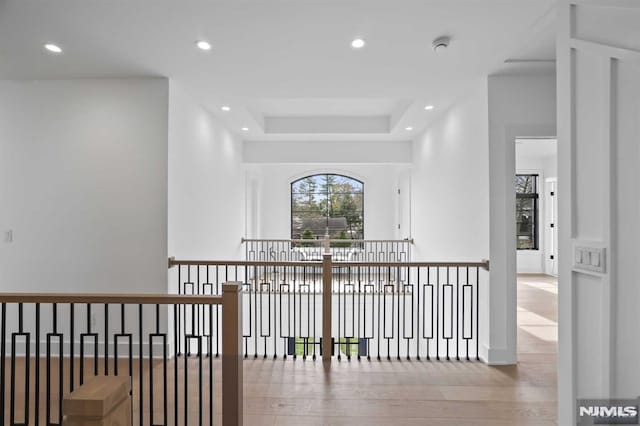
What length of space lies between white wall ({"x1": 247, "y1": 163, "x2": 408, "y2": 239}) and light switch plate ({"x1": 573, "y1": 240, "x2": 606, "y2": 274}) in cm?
727

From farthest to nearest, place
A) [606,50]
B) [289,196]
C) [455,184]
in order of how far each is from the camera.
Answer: [289,196], [455,184], [606,50]

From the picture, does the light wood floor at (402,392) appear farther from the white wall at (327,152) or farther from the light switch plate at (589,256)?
the white wall at (327,152)

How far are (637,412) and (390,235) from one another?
745 cm

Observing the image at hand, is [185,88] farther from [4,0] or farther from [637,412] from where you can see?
[637,412]

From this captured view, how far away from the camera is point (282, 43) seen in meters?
2.57

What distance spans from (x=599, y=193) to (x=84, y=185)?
410 centimetres

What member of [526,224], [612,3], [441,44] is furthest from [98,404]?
[526,224]

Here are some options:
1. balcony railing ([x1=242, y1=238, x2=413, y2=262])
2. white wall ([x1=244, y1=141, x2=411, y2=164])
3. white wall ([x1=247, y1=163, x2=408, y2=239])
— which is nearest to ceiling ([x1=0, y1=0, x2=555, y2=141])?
white wall ([x1=244, y1=141, x2=411, y2=164])

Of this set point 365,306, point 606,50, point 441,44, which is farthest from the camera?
point 365,306

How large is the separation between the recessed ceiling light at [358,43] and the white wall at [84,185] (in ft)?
6.36

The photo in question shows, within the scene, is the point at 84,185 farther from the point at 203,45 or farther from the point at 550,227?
the point at 550,227

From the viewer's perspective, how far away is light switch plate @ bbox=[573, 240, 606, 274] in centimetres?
155

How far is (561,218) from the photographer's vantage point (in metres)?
1.87

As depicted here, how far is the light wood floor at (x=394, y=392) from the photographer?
7.49 ft
